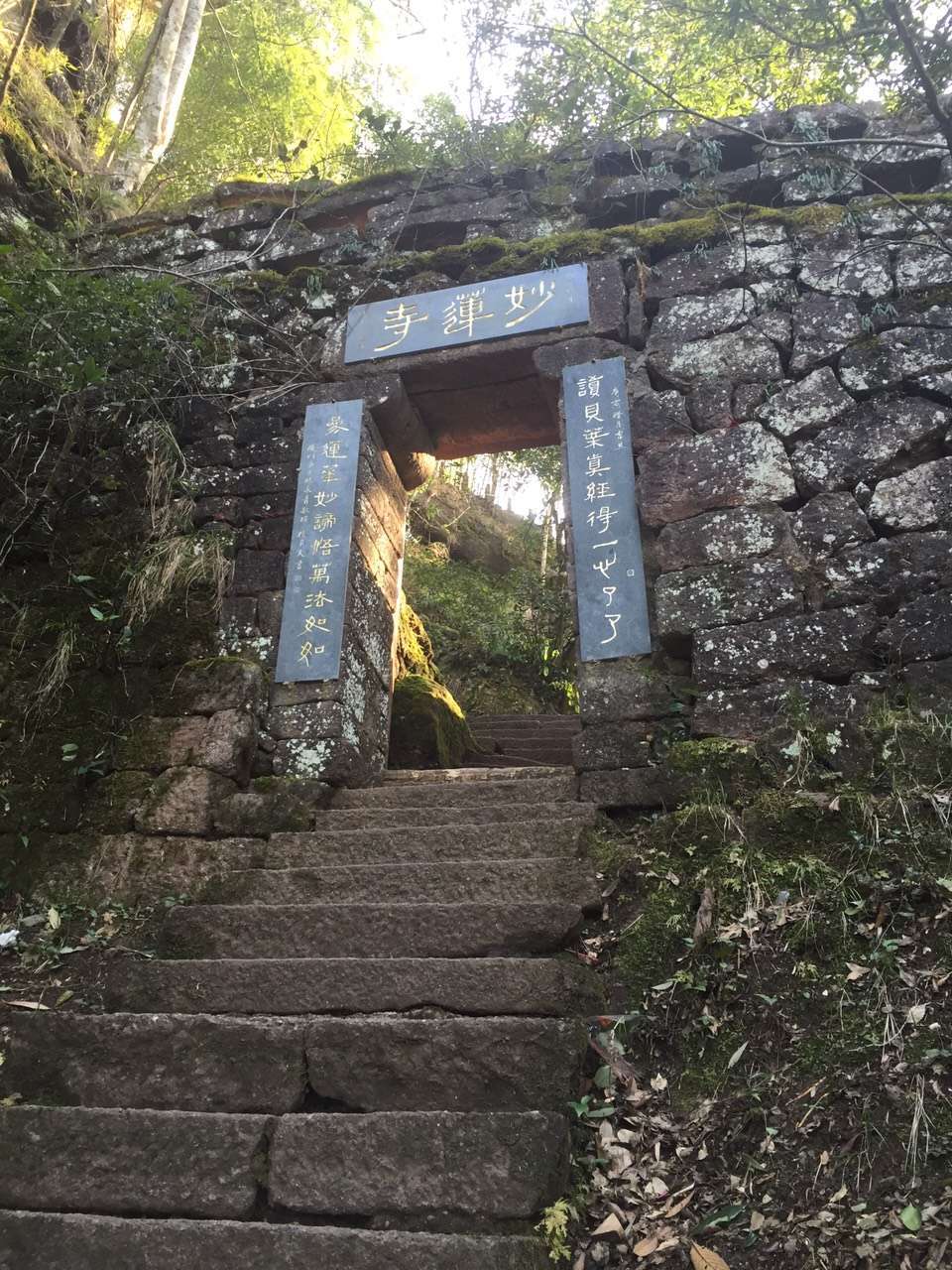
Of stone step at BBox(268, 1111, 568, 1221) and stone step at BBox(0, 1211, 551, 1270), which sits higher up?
stone step at BBox(268, 1111, 568, 1221)

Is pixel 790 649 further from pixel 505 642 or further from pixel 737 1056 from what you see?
pixel 505 642

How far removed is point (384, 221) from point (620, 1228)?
5.47m

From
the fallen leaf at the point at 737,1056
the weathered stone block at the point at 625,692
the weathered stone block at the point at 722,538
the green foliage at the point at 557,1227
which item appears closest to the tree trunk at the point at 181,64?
the weathered stone block at the point at 722,538

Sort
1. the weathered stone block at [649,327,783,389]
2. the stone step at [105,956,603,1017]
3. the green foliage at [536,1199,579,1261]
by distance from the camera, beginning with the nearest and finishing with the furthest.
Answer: the green foliage at [536,1199,579,1261] → the stone step at [105,956,603,1017] → the weathered stone block at [649,327,783,389]

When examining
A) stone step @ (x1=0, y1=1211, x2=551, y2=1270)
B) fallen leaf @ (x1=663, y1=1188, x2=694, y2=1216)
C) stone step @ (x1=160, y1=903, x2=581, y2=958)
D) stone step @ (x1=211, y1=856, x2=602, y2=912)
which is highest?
stone step @ (x1=211, y1=856, x2=602, y2=912)

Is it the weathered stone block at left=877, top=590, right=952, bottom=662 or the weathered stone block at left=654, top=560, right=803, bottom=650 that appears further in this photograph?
the weathered stone block at left=654, top=560, right=803, bottom=650

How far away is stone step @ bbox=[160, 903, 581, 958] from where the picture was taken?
2.75 meters

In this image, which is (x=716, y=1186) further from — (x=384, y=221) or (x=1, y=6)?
(x=1, y=6)

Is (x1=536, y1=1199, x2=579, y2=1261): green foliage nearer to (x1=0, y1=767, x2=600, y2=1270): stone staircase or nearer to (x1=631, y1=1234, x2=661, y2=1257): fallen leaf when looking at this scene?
(x1=0, y1=767, x2=600, y2=1270): stone staircase

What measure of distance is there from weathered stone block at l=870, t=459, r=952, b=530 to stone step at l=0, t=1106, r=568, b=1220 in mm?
2880

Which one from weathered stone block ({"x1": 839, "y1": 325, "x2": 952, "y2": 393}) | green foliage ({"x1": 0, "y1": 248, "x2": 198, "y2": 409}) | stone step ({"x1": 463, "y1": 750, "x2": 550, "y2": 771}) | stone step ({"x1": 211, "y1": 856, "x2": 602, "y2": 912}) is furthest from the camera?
stone step ({"x1": 463, "y1": 750, "x2": 550, "y2": 771})

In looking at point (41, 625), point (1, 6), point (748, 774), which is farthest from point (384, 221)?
point (748, 774)

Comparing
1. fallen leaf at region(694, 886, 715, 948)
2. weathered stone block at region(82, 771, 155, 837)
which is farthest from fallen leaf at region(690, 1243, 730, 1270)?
weathered stone block at region(82, 771, 155, 837)

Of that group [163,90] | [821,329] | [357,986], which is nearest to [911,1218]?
[357,986]
